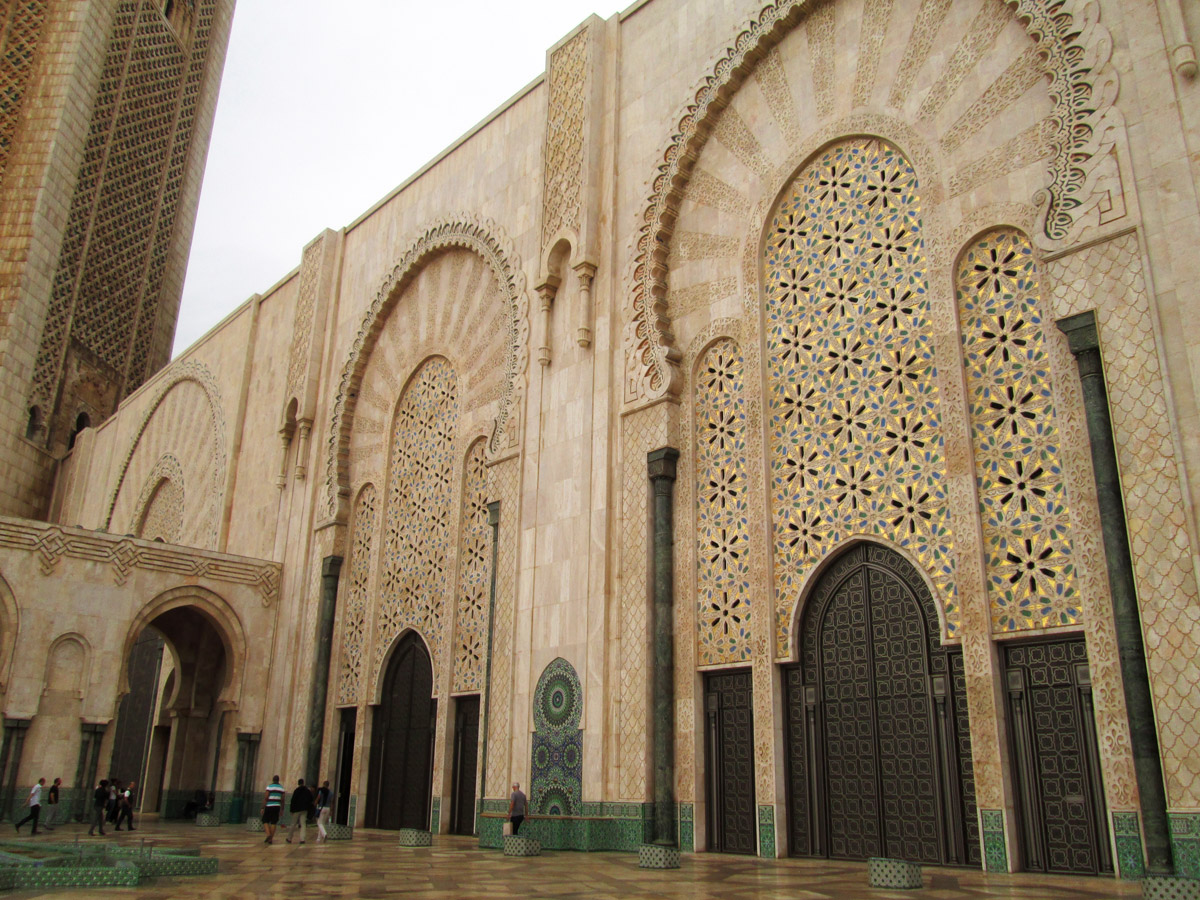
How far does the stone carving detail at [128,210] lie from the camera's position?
18.5 metres

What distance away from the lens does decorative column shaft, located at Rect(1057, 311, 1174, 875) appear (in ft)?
14.7

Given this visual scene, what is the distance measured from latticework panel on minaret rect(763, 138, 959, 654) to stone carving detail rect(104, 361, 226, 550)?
9.96 meters

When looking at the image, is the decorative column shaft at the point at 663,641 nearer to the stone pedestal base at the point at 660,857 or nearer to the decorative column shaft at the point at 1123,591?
the stone pedestal base at the point at 660,857

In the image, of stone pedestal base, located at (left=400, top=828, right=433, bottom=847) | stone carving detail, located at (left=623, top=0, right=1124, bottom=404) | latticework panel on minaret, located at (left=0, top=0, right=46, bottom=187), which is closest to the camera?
stone carving detail, located at (left=623, top=0, right=1124, bottom=404)

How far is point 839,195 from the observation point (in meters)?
6.93

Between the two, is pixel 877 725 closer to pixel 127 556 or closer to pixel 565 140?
pixel 565 140

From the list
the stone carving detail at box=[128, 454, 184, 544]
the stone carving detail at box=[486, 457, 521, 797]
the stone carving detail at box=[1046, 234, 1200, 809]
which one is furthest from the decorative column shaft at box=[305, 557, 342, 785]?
the stone carving detail at box=[1046, 234, 1200, 809]

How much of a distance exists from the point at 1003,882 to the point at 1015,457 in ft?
7.48

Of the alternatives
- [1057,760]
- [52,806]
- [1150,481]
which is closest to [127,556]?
[52,806]

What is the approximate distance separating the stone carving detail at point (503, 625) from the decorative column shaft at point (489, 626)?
3 cm

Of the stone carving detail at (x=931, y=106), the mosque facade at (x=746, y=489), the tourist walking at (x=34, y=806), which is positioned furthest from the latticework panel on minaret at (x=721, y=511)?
the tourist walking at (x=34, y=806)

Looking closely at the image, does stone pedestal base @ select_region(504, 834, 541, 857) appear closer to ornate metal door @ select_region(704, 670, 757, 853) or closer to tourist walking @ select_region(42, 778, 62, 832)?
ornate metal door @ select_region(704, 670, 757, 853)

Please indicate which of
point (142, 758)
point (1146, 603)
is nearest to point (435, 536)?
point (1146, 603)

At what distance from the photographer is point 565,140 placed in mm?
9055
